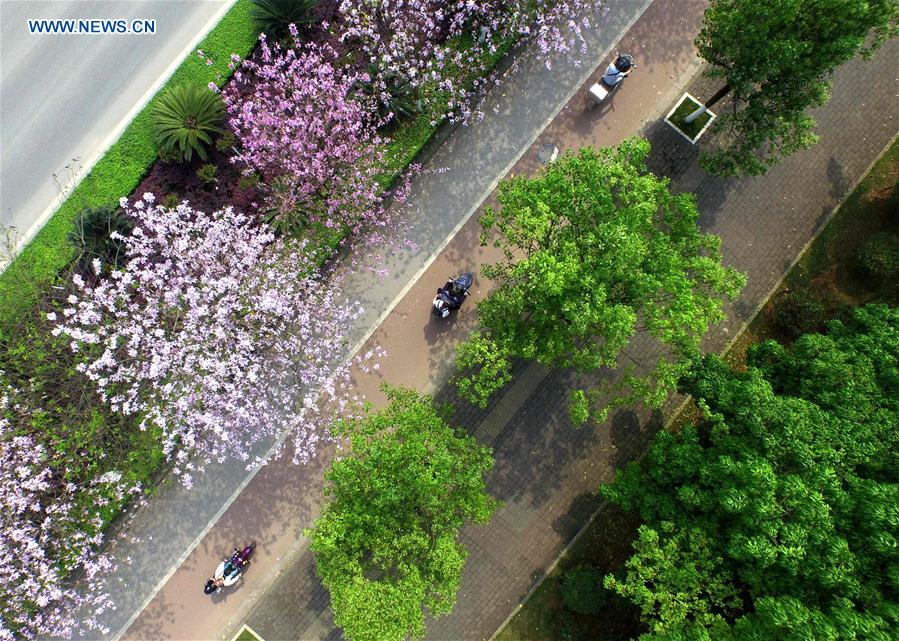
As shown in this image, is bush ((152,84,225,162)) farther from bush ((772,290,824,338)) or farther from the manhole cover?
bush ((772,290,824,338))

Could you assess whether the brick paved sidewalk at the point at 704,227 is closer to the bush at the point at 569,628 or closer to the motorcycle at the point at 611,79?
the motorcycle at the point at 611,79

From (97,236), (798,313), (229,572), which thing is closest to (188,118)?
(97,236)

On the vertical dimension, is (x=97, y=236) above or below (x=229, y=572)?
above

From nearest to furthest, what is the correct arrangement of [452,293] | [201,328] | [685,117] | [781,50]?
[781,50]
[201,328]
[452,293]
[685,117]

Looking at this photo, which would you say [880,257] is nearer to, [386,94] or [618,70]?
[618,70]

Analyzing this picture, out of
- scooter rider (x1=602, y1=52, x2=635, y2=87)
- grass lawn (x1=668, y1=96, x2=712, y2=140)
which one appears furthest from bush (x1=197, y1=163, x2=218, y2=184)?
grass lawn (x1=668, y1=96, x2=712, y2=140)

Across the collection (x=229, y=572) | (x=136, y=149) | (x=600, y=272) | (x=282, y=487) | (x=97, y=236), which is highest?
(x=600, y=272)
